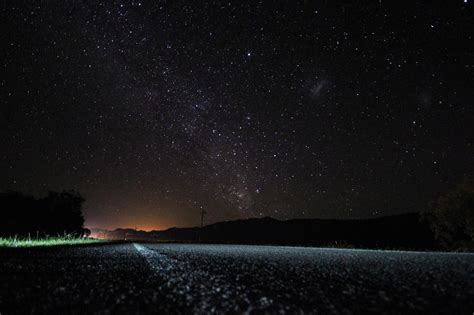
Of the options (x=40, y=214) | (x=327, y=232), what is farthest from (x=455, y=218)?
(x=327, y=232)

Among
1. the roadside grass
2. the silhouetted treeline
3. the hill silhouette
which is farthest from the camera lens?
the hill silhouette

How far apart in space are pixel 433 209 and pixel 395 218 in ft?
329

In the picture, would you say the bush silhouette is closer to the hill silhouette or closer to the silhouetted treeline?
the silhouetted treeline

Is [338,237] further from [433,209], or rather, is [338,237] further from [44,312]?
[44,312]

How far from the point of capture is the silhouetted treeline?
113ft

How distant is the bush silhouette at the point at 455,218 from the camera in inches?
913

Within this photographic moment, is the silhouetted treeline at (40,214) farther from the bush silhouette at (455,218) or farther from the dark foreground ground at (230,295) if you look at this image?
the dark foreground ground at (230,295)

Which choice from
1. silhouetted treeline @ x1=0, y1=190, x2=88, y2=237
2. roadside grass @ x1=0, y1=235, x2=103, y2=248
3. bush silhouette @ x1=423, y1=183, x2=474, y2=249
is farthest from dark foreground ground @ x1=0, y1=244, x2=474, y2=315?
silhouetted treeline @ x1=0, y1=190, x2=88, y2=237

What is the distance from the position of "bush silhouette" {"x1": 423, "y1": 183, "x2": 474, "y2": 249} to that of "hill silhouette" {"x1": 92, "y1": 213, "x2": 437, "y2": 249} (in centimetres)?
3773

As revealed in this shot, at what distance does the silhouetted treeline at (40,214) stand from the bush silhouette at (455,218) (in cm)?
2667

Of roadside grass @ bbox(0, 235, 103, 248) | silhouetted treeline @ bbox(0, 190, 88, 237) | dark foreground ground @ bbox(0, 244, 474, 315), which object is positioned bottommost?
dark foreground ground @ bbox(0, 244, 474, 315)

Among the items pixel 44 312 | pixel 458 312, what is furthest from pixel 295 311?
pixel 44 312

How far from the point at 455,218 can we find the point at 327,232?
402ft

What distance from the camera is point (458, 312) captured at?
95.3 inches
